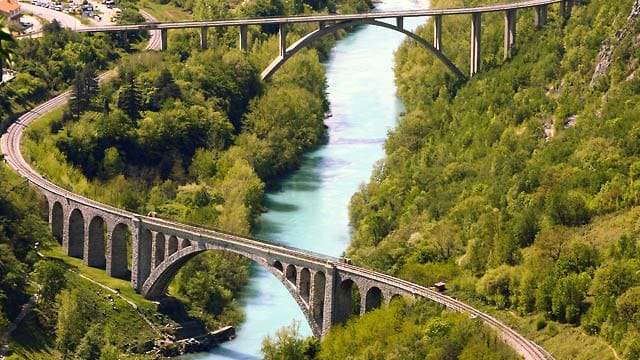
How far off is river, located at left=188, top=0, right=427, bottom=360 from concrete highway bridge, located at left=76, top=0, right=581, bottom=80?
6848mm

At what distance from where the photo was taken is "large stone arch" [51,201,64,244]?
4021 inches

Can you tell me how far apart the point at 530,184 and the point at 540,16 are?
36726mm

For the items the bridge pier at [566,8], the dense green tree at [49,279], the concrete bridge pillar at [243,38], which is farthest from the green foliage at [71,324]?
the concrete bridge pillar at [243,38]

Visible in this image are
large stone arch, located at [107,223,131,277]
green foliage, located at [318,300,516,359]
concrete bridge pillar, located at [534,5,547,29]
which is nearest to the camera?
green foliage, located at [318,300,516,359]

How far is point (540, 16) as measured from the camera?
425 feet

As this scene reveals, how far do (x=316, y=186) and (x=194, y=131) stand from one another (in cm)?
1022

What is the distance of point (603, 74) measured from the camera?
354ft

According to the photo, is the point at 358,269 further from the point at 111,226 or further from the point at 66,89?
the point at 66,89

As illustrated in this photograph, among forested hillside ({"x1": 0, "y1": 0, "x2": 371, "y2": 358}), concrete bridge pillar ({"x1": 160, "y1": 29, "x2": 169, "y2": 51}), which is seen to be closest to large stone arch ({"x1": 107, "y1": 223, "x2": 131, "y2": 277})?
forested hillside ({"x1": 0, "y1": 0, "x2": 371, "y2": 358})

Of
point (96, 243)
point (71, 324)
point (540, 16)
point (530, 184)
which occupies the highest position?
point (540, 16)

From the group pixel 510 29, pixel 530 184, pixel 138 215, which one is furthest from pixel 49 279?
pixel 510 29

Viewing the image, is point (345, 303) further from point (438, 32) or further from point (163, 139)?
point (438, 32)

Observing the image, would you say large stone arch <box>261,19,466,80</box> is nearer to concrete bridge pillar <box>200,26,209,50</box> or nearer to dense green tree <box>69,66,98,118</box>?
concrete bridge pillar <box>200,26,209,50</box>

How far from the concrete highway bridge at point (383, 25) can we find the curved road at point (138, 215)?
1.46m
